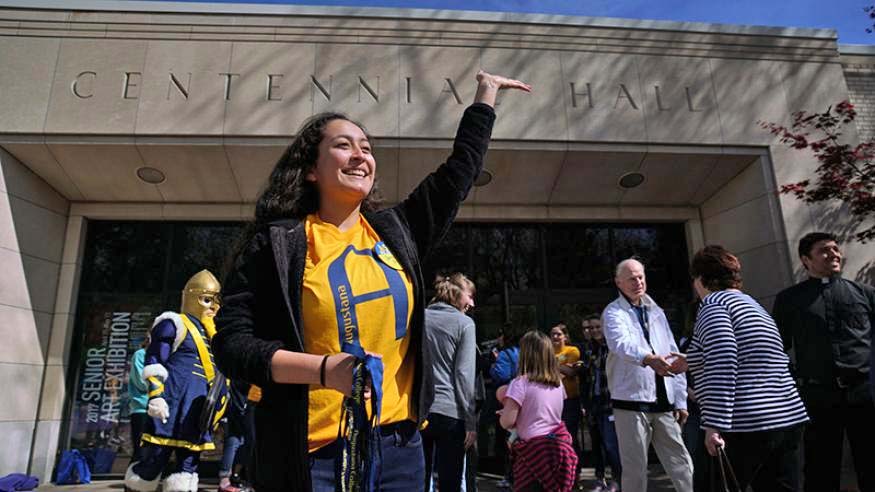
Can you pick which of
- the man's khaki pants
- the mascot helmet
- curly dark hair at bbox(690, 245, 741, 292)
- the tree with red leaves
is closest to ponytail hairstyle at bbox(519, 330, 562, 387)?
the man's khaki pants

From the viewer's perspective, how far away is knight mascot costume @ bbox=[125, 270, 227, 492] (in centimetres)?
426

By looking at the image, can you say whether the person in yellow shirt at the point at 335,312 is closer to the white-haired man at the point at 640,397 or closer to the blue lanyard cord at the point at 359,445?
the blue lanyard cord at the point at 359,445

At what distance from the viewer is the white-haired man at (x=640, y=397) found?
13.0ft

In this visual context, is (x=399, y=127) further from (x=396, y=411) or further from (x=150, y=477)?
(x=396, y=411)

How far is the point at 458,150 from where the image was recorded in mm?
1834

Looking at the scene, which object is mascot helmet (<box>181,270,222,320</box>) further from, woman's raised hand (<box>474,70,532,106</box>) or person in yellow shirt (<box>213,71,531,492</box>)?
woman's raised hand (<box>474,70,532,106</box>)

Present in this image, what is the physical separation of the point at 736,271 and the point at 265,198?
287 cm

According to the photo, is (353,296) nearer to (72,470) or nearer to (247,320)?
(247,320)

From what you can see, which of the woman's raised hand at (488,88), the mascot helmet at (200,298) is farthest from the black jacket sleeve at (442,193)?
the mascot helmet at (200,298)

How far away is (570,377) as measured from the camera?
6996 millimetres

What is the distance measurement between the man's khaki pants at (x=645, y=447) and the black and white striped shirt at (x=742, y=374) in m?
1.08

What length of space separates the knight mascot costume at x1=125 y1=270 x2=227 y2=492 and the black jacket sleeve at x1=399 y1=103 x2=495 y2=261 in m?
2.84

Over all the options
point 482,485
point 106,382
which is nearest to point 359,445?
point 482,485

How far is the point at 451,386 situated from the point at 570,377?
308cm
